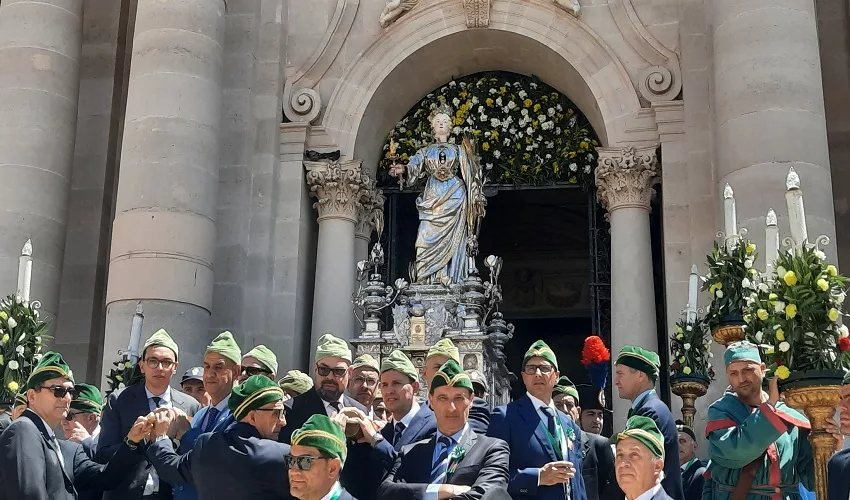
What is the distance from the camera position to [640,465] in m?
5.38

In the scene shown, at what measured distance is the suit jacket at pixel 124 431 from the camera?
7.76m

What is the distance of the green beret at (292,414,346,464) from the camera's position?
5.45m

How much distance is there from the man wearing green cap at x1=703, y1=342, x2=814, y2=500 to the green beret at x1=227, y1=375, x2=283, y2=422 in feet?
8.98

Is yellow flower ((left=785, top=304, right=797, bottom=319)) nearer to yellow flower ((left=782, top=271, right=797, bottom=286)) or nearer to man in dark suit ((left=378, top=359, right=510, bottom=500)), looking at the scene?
yellow flower ((left=782, top=271, right=797, bottom=286))

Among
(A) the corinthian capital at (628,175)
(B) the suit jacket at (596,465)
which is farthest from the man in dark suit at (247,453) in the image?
(A) the corinthian capital at (628,175)

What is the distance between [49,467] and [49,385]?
1.89ft

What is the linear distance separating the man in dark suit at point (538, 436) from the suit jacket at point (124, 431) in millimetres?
2490

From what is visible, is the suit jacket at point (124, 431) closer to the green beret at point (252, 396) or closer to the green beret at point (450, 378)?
the green beret at point (252, 396)

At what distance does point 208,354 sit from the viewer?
25.5 feet

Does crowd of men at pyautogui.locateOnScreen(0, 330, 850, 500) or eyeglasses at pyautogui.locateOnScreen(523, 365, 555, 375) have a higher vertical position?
eyeglasses at pyautogui.locateOnScreen(523, 365, 555, 375)

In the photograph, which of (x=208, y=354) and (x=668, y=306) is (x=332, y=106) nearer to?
(x=668, y=306)

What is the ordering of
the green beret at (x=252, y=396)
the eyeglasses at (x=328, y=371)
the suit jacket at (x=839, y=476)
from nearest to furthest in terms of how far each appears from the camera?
the suit jacket at (x=839, y=476)
the green beret at (x=252, y=396)
the eyeglasses at (x=328, y=371)

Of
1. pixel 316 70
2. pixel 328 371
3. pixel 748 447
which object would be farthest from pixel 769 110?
pixel 328 371

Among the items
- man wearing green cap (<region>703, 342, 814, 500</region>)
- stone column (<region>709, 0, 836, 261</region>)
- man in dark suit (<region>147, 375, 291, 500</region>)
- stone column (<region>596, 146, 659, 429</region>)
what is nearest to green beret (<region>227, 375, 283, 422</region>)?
man in dark suit (<region>147, 375, 291, 500</region>)
